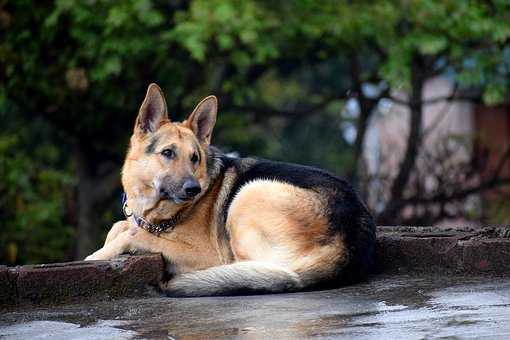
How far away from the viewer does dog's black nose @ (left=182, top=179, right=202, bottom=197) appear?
6.47m

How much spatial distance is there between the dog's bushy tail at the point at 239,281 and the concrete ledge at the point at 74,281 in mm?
342

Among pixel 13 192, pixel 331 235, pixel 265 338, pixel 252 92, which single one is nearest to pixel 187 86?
pixel 252 92

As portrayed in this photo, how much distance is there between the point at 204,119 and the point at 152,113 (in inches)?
16.0

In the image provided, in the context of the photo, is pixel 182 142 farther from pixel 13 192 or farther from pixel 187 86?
pixel 187 86

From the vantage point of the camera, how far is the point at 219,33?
11.3 meters

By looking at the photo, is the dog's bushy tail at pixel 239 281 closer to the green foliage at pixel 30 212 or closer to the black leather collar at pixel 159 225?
the black leather collar at pixel 159 225

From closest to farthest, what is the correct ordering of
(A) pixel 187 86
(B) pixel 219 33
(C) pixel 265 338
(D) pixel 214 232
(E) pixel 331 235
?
(C) pixel 265 338
(E) pixel 331 235
(D) pixel 214 232
(B) pixel 219 33
(A) pixel 187 86

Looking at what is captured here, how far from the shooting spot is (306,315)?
16.8ft

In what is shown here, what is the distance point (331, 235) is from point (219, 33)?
5.69 m

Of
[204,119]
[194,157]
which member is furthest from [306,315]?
[204,119]

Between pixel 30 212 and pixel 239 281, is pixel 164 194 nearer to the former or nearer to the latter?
pixel 239 281

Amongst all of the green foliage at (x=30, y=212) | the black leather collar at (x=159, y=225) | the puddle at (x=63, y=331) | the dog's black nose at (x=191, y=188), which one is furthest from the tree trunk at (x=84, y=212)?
the puddle at (x=63, y=331)

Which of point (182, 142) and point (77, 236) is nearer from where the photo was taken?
point (182, 142)

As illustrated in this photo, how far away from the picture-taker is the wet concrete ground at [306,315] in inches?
183
